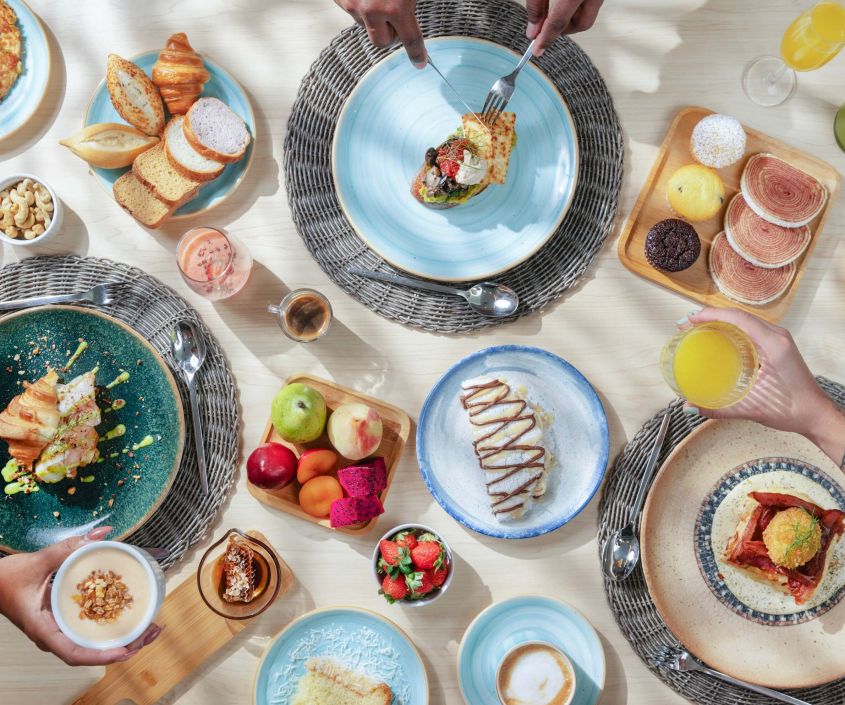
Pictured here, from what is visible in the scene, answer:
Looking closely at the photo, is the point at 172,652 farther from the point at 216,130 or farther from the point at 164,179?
the point at 216,130

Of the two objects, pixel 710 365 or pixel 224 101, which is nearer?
pixel 710 365

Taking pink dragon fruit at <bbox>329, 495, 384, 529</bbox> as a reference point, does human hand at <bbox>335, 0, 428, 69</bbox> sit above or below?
above

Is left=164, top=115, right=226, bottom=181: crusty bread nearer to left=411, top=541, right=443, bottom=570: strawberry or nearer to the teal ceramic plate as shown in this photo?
the teal ceramic plate

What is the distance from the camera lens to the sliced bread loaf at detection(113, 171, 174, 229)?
5.22 feet

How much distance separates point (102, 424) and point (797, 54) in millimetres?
1643

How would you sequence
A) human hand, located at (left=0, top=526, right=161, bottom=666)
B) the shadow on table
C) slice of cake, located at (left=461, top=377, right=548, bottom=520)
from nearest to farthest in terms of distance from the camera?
human hand, located at (left=0, top=526, right=161, bottom=666) → slice of cake, located at (left=461, top=377, right=548, bottom=520) → the shadow on table

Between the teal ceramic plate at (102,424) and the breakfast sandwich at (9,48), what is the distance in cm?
52

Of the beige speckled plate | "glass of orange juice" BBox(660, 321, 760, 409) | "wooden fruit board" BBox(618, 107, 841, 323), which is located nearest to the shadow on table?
"wooden fruit board" BBox(618, 107, 841, 323)

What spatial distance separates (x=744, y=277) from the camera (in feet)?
5.20

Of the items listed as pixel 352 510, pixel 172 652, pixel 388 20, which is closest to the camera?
pixel 388 20

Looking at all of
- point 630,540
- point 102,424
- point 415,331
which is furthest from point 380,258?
point 630,540

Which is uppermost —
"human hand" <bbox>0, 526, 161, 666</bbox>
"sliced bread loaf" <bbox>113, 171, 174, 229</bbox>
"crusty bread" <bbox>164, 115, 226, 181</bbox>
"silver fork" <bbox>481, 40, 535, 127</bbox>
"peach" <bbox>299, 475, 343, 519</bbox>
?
"silver fork" <bbox>481, 40, 535, 127</bbox>

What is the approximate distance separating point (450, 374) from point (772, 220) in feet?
2.42

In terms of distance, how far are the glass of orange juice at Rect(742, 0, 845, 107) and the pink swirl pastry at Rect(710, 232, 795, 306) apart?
35cm
